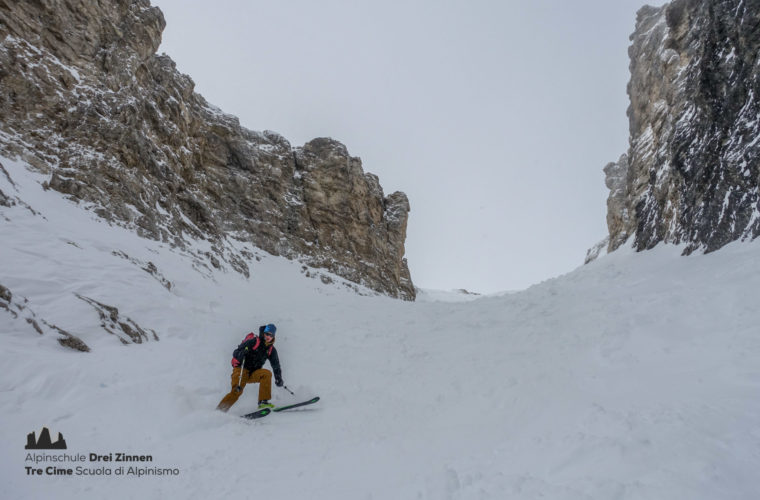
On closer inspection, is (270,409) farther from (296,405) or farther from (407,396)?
(407,396)

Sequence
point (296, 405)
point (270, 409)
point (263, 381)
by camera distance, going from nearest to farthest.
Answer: point (270, 409), point (296, 405), point (263, 381)

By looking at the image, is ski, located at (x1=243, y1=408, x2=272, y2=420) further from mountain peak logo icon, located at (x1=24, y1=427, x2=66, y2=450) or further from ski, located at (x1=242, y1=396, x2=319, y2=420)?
mountain peak logo icon, located at (x1=24, y1=427, x2=66, y2=450)

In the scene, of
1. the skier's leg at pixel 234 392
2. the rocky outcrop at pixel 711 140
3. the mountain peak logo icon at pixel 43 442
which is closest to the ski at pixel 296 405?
the skier's leg at pixel 234 392

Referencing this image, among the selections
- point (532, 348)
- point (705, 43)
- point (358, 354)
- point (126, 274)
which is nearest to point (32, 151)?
point (126, 274)

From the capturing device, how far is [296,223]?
43.1m

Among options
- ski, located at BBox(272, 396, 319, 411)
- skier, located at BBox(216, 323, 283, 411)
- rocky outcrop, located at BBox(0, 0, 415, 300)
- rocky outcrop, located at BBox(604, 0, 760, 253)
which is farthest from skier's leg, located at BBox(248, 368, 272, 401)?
rocky outcrop, located at BBox(0, 0, 415, 300)

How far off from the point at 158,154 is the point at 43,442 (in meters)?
27.8

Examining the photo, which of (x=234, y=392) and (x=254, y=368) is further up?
(x=254, y=368)

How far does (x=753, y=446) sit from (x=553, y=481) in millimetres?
1946

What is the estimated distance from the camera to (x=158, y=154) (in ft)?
91.1

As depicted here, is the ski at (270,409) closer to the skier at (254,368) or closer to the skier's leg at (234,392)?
the skier at (254,368)

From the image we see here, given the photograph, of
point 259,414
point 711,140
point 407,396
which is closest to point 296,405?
point 259,414

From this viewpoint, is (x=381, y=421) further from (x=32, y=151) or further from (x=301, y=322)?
(x=32, y=151)

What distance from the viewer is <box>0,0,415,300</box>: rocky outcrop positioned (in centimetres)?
1941
